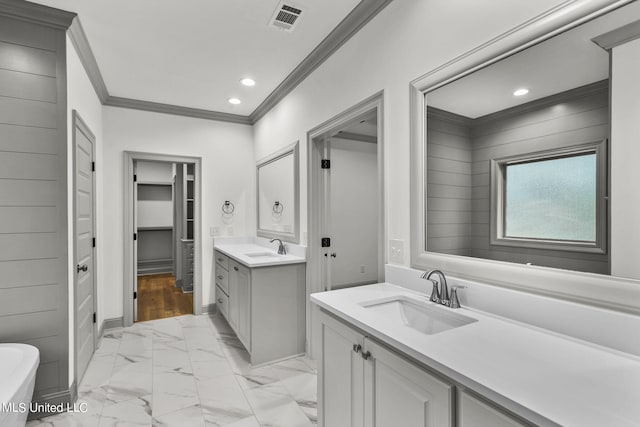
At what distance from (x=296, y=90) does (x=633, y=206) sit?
271cm

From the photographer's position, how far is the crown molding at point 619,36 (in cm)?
93

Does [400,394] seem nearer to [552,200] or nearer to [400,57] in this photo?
[552,200]

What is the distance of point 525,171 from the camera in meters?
1.23

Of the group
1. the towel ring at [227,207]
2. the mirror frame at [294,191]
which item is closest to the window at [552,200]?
the mirror frame at [294,191]

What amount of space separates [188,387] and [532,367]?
2.36 m

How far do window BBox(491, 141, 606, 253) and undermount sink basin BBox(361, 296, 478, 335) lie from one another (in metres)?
0.38

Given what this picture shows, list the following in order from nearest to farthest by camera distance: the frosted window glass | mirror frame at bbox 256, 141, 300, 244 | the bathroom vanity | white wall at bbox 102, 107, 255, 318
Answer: the frosted window glass < the bathroom vanity < mirror frame at bbox 256, 141, 300, 244 < white wall at bbox 102, 107, 255, 318

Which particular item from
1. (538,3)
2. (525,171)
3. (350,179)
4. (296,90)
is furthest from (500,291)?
(350,179)

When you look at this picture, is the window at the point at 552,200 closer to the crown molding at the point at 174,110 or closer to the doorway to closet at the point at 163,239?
the crown molding at the point at 174,110

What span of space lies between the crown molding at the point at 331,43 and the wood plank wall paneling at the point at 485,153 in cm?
90

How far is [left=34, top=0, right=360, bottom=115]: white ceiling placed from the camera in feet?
6.80

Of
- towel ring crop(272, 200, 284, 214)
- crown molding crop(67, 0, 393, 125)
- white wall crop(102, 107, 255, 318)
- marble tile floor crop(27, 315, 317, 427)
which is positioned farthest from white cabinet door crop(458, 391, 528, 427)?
white wall crop(102, 107, 255, 318)

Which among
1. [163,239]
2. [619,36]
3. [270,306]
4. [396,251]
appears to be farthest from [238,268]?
[163,239]

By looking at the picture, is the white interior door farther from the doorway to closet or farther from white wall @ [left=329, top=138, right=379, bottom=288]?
white wall @ [left=329, top=138, right=379, bottom=288]
